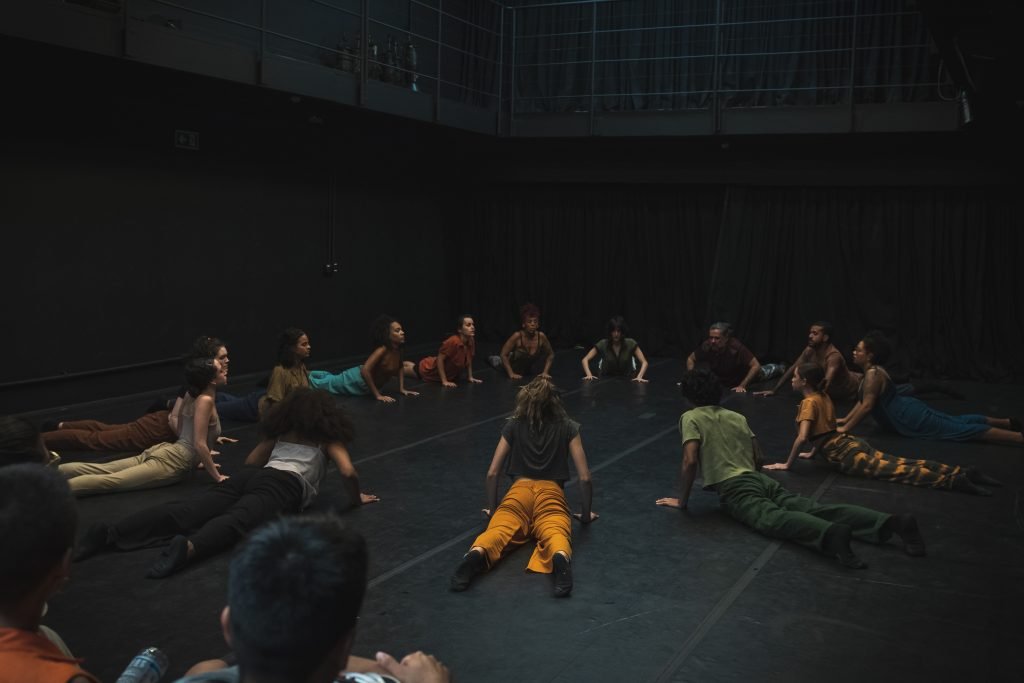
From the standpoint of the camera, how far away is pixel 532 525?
5.69m

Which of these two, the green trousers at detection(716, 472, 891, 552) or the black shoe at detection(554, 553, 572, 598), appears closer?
the black shoe at detection(554, 553, 572, 598)

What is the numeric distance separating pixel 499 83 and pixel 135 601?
1096 centimetres

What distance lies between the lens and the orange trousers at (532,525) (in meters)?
5.29

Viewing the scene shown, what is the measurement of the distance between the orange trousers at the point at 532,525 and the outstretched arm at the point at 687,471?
0.92m

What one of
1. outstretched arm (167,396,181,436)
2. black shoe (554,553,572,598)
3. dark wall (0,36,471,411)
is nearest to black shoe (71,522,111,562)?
outstretched arm (167,396,181,436)

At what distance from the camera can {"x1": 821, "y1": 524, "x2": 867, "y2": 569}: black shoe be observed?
18.0 ft

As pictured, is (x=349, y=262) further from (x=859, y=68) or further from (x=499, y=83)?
(x=859, y=68)

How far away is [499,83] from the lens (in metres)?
14.4

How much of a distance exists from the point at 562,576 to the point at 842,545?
166cm

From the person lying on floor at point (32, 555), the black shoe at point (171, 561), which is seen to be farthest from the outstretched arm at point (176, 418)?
the person lying on floor at point (32, 555)

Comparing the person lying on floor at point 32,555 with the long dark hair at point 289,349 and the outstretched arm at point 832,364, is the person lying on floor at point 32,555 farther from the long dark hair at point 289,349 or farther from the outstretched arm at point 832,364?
the outstretched arm at point 832,364

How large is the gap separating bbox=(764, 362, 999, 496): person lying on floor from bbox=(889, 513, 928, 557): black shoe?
5.43ft

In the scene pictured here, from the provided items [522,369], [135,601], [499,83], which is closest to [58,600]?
[135,601]

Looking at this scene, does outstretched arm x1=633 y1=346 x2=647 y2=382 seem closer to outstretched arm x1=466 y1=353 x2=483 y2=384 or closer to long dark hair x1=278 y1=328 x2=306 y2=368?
outstretched arm x1=466 y1=353 x2=483 y2=384
